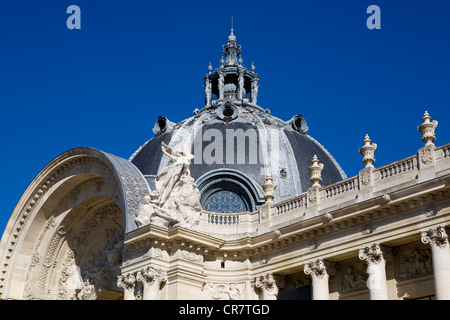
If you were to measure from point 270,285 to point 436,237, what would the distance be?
276 inches

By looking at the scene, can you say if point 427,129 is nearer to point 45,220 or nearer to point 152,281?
point 152,281

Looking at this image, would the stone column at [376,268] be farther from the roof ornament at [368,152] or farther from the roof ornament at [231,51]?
the roof ornament at [231,51]

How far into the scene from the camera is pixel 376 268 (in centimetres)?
2369

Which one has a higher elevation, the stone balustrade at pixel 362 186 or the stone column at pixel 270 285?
the stone balustrade at pixel 362 186

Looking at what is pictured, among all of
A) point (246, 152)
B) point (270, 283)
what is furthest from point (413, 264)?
point (246, 152)

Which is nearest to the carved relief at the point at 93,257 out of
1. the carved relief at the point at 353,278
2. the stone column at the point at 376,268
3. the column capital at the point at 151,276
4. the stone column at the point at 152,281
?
the column capital at the point at 151,276

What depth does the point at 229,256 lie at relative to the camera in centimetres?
2808

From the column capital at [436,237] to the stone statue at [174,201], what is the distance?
8719 millimetres

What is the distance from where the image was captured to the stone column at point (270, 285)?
26.8 m

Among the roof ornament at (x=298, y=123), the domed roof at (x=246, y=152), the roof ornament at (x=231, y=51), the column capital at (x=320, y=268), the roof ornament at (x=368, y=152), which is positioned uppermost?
the roof ornament at (x=231, y=51)

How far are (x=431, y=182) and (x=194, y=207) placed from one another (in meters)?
9.17

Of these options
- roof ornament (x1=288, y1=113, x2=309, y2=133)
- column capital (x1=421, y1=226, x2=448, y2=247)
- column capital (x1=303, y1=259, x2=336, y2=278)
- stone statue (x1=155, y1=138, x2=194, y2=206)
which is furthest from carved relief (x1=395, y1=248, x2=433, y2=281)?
roof ornament (x1=288, y1=113, x2=309, y2=133)

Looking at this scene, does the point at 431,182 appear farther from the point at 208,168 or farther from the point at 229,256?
the point at 208,168

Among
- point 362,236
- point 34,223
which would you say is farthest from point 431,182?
point 34,223
